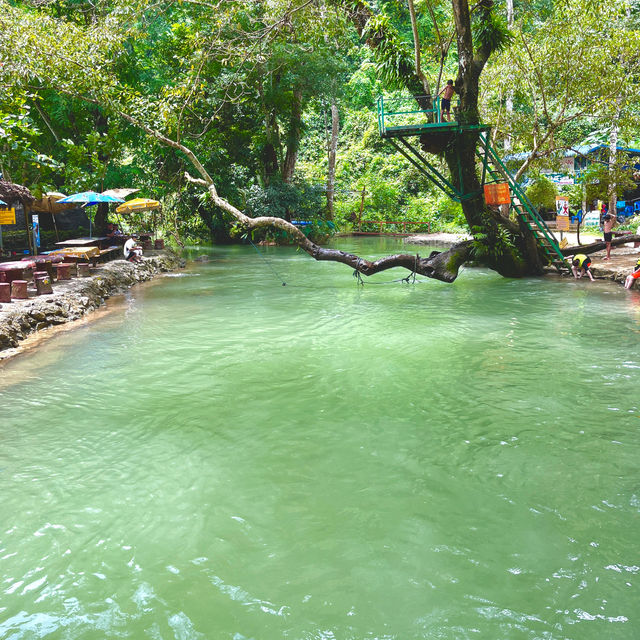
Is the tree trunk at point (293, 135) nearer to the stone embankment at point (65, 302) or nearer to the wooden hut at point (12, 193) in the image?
the stone embankment at point (65, 302)

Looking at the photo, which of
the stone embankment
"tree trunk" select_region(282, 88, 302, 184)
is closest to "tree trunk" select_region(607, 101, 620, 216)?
the stone embankment

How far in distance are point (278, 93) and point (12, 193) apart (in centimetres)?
1592

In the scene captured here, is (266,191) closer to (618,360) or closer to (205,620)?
(618,360)

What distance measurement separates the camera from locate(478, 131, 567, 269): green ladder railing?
Answer: 1462cm

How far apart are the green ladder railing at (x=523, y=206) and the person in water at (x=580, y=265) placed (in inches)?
12.4

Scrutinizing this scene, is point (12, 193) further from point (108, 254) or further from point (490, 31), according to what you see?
point (490, 31)

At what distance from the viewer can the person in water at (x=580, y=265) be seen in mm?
16438

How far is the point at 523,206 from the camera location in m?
15.8

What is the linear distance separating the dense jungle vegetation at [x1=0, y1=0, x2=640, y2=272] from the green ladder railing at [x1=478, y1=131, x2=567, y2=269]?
80 cm

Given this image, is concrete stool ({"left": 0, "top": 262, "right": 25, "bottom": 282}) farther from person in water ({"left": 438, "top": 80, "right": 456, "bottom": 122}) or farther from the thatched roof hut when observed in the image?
person in water ({"left": 438, "top": 80, "right": 456, "bottom": 122})

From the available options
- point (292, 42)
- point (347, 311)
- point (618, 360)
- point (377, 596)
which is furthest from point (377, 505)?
point (292, 42)

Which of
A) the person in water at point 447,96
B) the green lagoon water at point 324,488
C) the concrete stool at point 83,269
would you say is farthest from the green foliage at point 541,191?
the concrete stool at point 83,269

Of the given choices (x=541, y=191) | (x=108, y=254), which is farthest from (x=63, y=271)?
(x=541, y=191)

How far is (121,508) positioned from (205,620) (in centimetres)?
159
